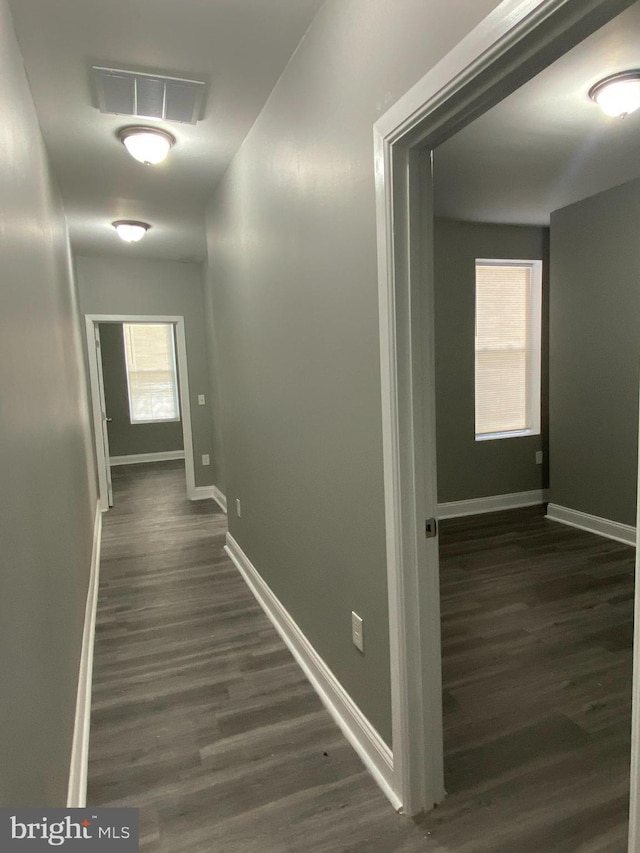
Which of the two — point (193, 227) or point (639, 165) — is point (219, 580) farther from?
point (639, 165)

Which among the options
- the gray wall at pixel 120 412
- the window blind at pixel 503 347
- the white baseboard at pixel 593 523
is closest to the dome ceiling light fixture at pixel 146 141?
the window blind at pixel 503 347

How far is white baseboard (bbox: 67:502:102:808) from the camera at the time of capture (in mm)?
1716

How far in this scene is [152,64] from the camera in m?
2.13

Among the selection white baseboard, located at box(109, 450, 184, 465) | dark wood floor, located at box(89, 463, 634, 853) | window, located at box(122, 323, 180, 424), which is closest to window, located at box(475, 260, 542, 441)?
dark wood floor, located at box(89, 463, 634, 853)

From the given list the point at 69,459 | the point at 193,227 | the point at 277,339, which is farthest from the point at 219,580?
the point at 193,227

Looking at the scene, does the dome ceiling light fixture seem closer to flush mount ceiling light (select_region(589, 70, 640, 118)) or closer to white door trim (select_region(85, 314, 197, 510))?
flush mount ceiling light (select_region(589, 70, 640, 118))

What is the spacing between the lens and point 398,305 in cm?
149

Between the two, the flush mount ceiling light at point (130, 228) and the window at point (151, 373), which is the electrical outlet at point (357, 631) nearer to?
the flush mount ceiling light at point (130, 228)

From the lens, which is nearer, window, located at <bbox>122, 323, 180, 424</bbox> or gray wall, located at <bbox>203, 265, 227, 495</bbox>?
gray wall, located at <bbox>203, 265, 227, 495</bbox>

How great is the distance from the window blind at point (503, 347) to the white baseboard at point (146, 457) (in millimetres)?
5565

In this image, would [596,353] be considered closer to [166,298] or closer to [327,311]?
[327,311]

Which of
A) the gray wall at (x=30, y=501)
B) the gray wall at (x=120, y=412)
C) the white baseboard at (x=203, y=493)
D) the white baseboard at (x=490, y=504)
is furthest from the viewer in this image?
the gray wall at (x=120, y=412)

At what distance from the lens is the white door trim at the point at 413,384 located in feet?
4.15

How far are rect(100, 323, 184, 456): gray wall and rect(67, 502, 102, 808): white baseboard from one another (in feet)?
17.9
